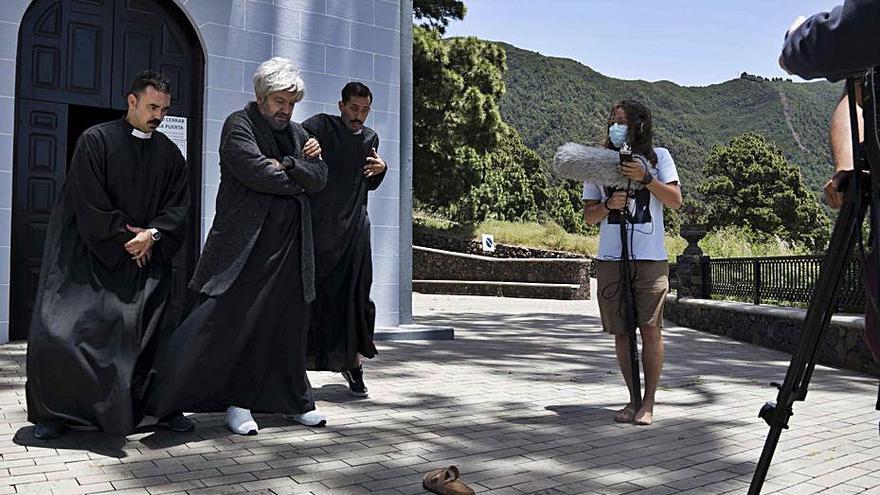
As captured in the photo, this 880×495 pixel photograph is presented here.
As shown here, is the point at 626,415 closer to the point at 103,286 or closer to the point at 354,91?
the point at 354,91

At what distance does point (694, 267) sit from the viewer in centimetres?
1302

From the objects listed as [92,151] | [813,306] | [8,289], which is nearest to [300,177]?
[92,151]

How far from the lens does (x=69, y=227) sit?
3.95 metres

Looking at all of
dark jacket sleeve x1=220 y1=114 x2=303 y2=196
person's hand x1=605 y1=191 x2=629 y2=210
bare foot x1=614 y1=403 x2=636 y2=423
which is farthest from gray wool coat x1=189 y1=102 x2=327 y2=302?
bare foot x1=614 y1=403 x2=636 y2=423

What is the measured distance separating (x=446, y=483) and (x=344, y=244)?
2.23m

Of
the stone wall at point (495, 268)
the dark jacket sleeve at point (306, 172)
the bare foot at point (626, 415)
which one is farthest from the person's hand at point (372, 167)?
the stone wall at point (495, 268)

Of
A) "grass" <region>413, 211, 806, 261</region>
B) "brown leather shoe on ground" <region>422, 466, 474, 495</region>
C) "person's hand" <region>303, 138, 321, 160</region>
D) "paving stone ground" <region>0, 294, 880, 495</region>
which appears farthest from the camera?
"grass" <region>413, 211, 806, 261</region>

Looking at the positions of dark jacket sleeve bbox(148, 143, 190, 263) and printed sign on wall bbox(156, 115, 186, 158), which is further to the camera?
printed sign on wall bbox(156, 115, 186, 158)

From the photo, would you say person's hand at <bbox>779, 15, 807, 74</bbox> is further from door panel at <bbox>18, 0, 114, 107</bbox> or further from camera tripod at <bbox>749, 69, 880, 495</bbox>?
door panel at <bbox>18, 0, 114, 107</bbox>

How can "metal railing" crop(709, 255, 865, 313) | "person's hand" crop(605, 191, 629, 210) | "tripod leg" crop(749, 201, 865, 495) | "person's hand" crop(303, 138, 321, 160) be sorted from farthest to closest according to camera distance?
"metal railing" crop(709, 255, 865, 313) → "person's hand" crop(605, 191, 629, 210) → "person's hand" crop(303, 138, 321, 160) → "tripod leg" crop(749, 201, 865, 495)

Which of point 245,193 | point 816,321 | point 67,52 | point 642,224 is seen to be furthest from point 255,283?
point 67,52

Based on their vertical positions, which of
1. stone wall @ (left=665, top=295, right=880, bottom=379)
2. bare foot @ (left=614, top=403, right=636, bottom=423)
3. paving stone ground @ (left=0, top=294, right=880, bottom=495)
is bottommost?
paving stone ground @ (left=0, top=294, right=880, bottom=495)

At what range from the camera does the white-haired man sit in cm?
405

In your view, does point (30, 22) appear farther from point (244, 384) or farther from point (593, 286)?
point (593, 286)
